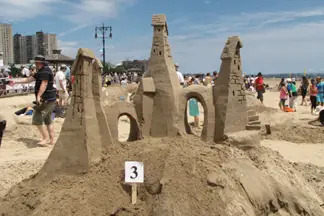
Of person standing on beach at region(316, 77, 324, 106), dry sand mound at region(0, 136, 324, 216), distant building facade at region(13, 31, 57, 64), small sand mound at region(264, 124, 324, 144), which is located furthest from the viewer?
distant building facade at region(13, 31, 57, 64)

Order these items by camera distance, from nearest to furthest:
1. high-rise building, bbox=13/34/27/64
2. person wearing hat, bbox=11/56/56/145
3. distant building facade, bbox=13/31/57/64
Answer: person wearing hat, bbox=11/56/56/145, distant building facade, bbox=13/31/57/64, high-rise building, bbox=13/34/27/64

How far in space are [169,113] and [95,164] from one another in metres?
1.42

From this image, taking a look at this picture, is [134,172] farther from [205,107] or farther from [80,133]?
[205,107]

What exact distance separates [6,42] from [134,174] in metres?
66.1

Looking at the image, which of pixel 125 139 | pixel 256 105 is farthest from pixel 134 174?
pixel 256 105

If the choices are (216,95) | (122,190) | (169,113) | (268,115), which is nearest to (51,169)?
(122,190)

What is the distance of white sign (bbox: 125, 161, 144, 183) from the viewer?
4.59 metres

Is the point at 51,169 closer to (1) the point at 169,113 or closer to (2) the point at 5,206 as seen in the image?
(2) the point at 5,206

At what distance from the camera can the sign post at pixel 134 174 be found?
15.0 feet

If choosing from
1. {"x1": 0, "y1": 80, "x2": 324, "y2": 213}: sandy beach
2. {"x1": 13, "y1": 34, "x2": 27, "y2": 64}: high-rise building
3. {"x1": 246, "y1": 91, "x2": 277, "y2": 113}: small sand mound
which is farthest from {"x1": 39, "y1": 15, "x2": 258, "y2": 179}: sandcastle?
{"x1": 13, "y1": 34, "x2": 27, "y2": 64}: high-rise building

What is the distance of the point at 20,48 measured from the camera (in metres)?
67.0

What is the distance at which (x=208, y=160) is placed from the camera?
511 cm

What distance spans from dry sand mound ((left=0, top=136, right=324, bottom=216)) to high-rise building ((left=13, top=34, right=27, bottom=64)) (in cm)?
6519

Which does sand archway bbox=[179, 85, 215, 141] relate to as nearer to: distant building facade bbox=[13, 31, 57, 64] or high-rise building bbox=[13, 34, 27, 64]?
distant building facade bbox=[13, 31, 57, 64]
